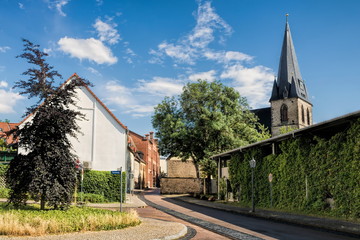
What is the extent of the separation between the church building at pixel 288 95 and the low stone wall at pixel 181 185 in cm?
3513

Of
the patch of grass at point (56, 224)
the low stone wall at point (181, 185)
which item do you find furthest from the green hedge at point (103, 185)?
the low stone wall at point (181, 185)

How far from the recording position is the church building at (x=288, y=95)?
78062 mm

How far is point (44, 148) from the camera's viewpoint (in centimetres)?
1542

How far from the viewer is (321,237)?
39.4 ft

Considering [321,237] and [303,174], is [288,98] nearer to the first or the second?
[303,174]

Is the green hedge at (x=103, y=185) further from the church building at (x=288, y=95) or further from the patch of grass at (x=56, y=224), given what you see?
the church building at (x=288, y=95)

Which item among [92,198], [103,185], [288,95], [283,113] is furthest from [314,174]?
[283,113]

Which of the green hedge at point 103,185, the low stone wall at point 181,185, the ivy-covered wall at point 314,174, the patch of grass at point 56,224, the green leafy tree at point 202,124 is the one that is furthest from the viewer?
the low stone wall at point 181,185

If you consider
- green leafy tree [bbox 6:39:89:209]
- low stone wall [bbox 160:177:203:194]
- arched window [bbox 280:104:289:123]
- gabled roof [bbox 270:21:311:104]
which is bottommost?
low stone wall [bbox 160:177:203:194]

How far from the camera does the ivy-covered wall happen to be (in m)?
17.9

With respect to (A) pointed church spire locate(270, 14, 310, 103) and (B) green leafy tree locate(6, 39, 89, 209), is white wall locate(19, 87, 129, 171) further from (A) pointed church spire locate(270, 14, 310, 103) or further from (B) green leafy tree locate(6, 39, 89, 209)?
(A) pointed church spire locate(270, 14, 310, 103)

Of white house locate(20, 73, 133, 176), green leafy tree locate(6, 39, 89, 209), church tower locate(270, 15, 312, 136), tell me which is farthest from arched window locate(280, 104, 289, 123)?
green leafy tree locate(6, 39, 89, 209)

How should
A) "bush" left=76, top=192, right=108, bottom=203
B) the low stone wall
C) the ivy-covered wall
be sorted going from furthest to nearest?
the low stone wall < "bush" left=76, top=192, right=108, bottom=203 < the ivy-covered wall

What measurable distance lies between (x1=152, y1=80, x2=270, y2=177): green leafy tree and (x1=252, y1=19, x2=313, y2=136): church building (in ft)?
112
